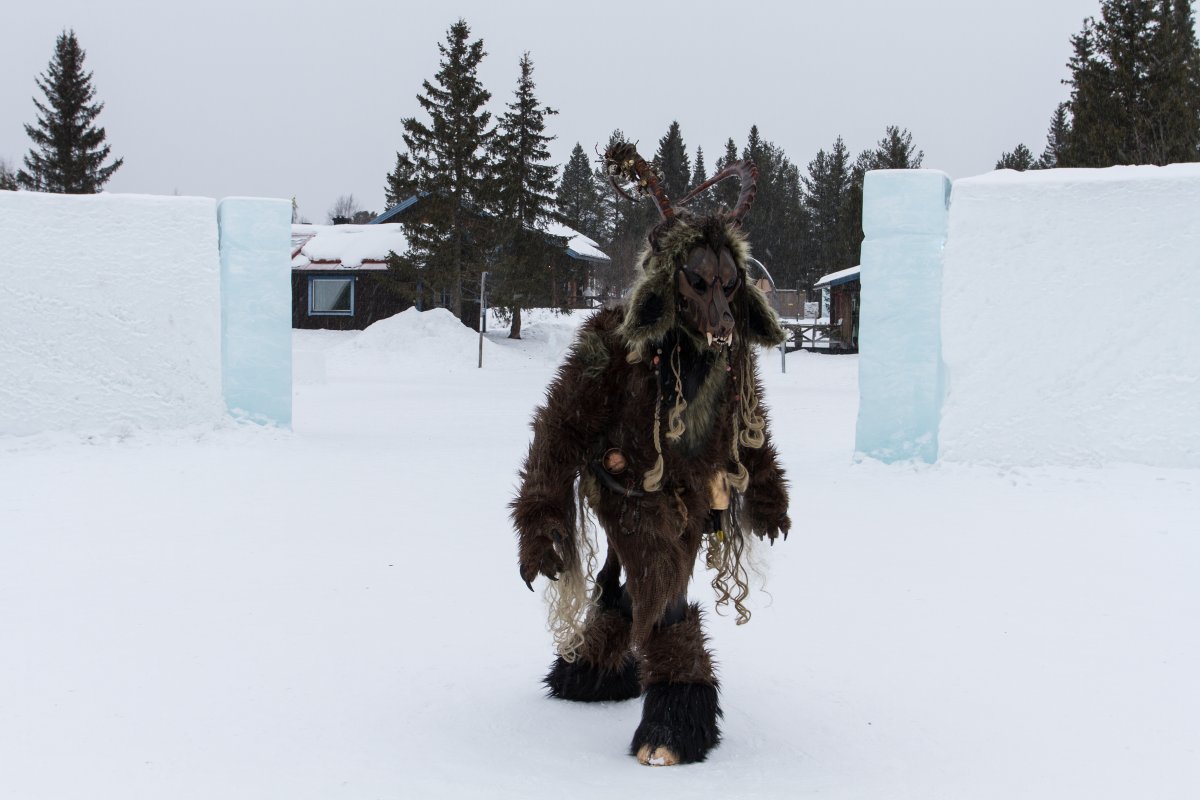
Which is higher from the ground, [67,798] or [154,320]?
[154,320]

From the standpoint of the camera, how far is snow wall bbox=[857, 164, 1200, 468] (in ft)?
26.5

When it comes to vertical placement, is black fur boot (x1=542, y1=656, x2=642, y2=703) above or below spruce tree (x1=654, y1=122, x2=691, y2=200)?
below

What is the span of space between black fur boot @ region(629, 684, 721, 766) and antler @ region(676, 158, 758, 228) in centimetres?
143

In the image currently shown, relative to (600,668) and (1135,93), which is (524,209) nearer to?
(1135,93)

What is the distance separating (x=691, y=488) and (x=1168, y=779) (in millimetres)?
1574

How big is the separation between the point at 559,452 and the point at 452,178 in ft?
83.4

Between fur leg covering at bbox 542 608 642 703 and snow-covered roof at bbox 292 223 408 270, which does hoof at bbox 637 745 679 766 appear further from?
snow-covered roof at bbox 292 223 408 270

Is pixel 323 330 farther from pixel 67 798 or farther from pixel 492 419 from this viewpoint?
pixel 67 798

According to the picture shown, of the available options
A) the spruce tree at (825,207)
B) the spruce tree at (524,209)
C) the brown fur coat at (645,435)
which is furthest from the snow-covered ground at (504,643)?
the spruce tree at (825,207)

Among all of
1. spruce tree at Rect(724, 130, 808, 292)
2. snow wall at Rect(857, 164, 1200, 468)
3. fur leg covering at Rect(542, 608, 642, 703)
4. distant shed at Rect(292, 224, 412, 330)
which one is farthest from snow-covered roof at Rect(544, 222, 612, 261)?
fur leg covering at Rect(542, 608, 642, 703)

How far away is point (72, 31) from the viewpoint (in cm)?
3456

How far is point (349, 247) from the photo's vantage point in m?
31.7

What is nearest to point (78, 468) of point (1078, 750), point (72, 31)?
point (1078, 750)

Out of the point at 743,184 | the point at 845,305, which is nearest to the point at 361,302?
the point at 845,305
